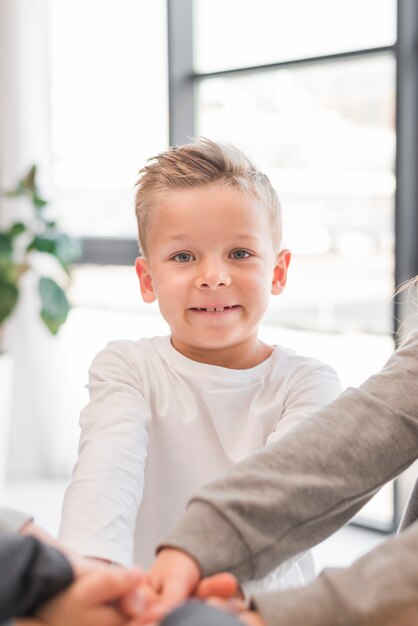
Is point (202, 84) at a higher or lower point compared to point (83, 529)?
higher

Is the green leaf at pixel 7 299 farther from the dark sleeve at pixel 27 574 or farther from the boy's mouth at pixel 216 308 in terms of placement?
the dark sleeve at pixel 27 574

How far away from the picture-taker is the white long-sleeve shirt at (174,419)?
1189 mm

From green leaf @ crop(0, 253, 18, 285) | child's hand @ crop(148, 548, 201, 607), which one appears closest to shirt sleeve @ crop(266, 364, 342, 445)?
child's hand @ crop(148, 548, 201, 607)

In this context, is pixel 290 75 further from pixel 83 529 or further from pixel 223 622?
pixel 223 622

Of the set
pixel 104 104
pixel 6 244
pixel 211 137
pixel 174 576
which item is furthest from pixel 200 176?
pixel 104 104

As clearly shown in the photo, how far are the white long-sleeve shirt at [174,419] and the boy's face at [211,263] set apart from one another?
0.07m

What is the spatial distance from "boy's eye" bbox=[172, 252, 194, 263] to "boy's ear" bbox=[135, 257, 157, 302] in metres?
0.10

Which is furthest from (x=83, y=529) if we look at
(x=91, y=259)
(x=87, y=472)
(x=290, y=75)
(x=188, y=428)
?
(x=91, y=259)

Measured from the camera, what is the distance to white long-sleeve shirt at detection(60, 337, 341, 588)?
1189 millimetres

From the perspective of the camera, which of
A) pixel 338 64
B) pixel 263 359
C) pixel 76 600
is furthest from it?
pixel 338 64

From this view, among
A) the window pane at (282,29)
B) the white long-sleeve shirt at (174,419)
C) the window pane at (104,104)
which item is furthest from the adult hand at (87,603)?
Answer: the window pane at (104,104)

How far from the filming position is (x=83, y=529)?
3.52 feet

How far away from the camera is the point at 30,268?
140 inches

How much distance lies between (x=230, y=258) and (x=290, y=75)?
2011 mm
